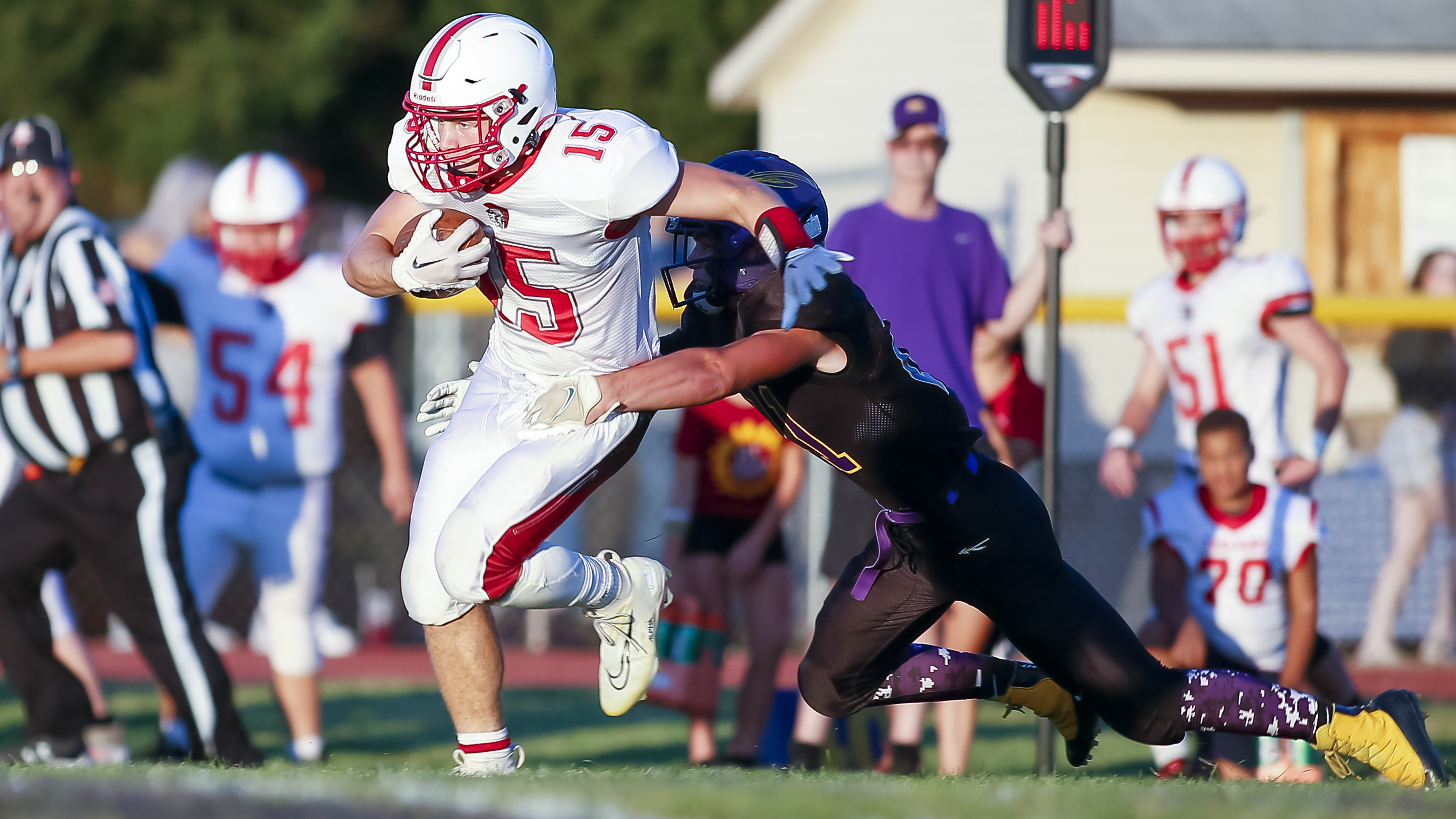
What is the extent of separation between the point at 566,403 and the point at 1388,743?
2.39 m

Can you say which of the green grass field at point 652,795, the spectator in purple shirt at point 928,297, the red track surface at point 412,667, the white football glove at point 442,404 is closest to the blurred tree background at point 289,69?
the red track surface at point 412,667

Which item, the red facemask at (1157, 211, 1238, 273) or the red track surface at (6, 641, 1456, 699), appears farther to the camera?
the red track surface at (6, 641, 1456, 699)

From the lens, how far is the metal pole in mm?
5426

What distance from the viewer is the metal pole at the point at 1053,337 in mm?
5426

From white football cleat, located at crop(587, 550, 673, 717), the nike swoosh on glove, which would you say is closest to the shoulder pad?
the nike swoosh on glove

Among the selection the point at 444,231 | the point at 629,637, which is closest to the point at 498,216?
the point at 444,231

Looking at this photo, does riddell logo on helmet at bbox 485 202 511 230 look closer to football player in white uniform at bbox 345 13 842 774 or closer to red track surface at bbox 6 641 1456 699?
football player in white uniform at bbox 345 13 842 774

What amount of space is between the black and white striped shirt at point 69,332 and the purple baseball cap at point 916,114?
9.03 ft

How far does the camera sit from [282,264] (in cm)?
630

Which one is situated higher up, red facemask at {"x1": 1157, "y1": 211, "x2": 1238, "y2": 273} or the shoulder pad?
the shoulder pad

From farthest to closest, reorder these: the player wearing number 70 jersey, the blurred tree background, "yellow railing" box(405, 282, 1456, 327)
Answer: the blurred tree background < "yellow railing" box(405, 282, 1456, 327) < the player wearing number 70 jersey

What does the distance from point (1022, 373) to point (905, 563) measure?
2.15 m

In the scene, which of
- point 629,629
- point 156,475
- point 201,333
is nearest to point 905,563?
point 629,629

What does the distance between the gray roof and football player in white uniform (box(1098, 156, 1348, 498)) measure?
3643 mm
